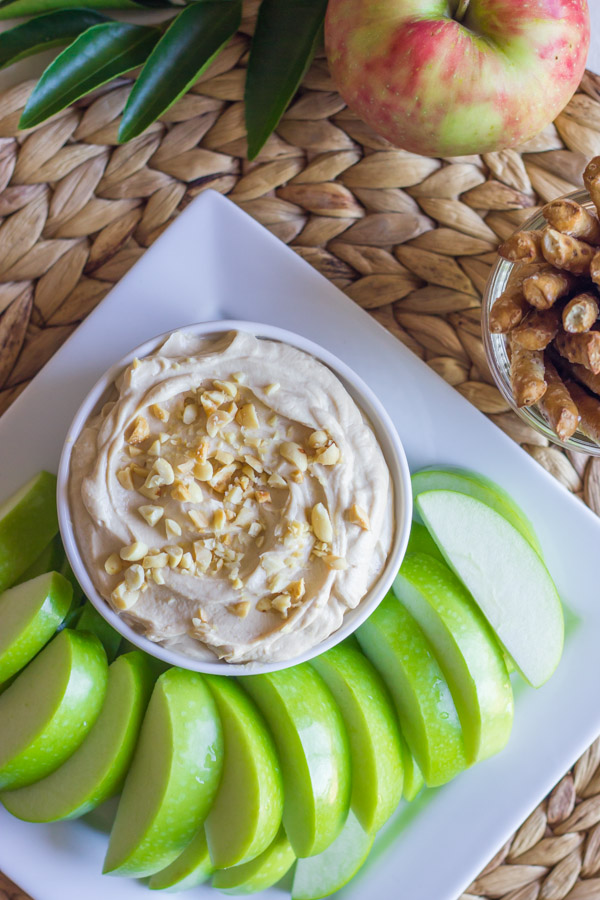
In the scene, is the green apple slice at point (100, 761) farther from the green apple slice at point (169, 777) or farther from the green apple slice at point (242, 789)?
the green apple slice at point (242, 789)

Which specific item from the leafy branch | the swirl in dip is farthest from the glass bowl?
the leafy branch

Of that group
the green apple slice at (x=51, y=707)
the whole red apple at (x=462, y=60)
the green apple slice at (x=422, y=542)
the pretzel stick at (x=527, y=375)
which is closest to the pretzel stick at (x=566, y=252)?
the pretzel stick at (x=527, y=375)

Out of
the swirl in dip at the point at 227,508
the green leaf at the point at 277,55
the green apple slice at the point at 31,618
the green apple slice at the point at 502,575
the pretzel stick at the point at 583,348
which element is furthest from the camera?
the green leaf at the point at 277,55

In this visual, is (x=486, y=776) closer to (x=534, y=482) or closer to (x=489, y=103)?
(x=534, y=482)

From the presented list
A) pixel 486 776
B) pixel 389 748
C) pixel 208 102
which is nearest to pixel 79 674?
pixel 389 748

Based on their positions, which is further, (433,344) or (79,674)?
(433,344)

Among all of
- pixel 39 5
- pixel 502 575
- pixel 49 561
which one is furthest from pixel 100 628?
pixel 39 5
